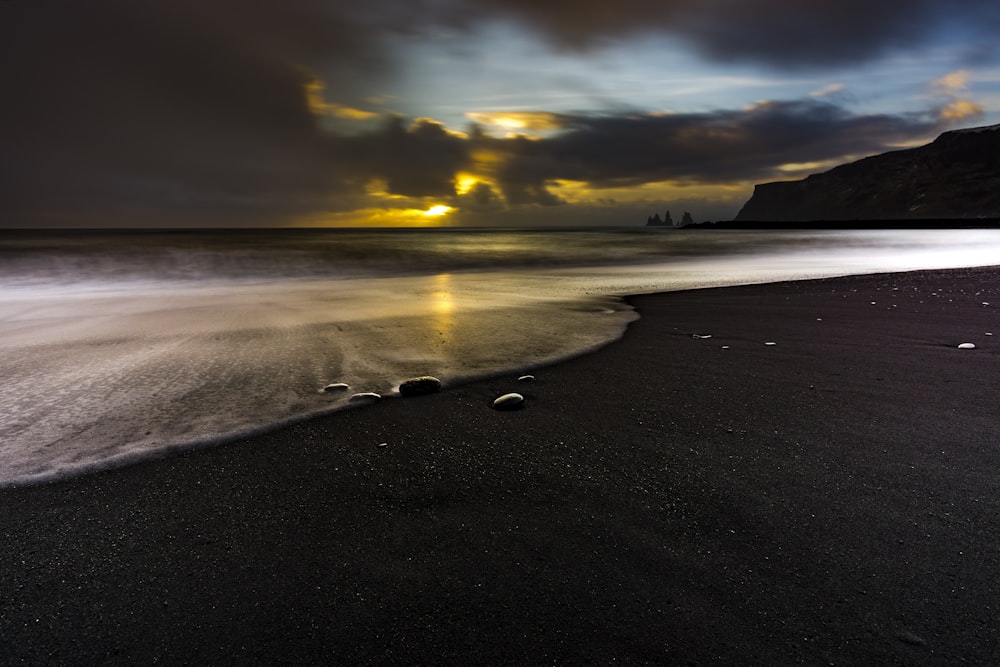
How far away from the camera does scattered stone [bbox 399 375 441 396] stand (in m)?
3.65

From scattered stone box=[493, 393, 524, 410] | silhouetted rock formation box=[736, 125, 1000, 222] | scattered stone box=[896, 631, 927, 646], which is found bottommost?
scattered stone box=[896, 631, 927, 646]

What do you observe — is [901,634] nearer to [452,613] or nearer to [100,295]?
[452,613]

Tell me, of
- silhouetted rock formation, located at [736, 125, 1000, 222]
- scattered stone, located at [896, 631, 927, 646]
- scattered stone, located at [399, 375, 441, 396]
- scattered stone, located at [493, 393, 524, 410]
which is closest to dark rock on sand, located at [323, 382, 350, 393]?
scattered stone, located at [399, 375, 441, 396]

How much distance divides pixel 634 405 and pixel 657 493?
117cm

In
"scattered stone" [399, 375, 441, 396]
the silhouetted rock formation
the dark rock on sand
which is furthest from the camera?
the silhouetted rock formation

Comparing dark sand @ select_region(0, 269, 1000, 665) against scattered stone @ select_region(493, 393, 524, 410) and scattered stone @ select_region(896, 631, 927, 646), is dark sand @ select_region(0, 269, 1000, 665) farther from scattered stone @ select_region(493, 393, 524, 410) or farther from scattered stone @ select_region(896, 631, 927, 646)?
scattered stone @ select_region(493, 393, 524, 410)

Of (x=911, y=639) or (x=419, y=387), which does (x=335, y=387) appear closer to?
(x=419, y=387)

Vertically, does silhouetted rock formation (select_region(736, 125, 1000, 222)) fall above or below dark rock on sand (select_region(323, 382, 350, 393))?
above

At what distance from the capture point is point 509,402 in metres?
→ 3.39

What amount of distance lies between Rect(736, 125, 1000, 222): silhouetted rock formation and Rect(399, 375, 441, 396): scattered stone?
186m

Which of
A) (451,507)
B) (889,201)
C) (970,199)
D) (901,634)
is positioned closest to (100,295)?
(451,507)

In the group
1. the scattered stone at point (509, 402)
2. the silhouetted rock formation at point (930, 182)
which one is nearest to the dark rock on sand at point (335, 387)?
the scattered stone at point (509, 402)

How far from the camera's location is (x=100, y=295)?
11.9 m

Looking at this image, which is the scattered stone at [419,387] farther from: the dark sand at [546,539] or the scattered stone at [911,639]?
the scattered stone at [911,639]
